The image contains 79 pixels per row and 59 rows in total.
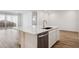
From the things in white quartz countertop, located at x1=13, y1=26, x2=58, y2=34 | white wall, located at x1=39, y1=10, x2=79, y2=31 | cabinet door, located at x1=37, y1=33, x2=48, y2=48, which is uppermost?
white wall, located at x1=39, y1=10, x2=79, y2=31

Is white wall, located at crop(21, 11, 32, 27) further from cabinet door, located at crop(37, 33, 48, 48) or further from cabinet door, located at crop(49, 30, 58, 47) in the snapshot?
cabinet door, located at crop(49, 30, 58, 47)

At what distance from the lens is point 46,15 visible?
1.71 m

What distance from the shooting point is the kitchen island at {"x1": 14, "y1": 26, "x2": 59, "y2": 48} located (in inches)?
66.9

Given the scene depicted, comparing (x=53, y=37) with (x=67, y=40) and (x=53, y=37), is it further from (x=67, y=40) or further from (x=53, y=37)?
(x=67, y=40)

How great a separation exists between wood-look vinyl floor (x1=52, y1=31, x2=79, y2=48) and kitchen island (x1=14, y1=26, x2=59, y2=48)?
3.5 inches

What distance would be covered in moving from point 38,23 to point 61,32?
496mm

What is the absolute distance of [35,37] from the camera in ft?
5.59

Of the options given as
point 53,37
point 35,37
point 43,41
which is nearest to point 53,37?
point 53,37

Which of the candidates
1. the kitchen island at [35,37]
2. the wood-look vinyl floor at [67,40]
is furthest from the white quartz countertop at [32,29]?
the wood-look vinyl floor at [67,40]

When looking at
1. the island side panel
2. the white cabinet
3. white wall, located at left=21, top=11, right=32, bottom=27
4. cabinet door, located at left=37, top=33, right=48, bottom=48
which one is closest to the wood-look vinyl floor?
the white cabinet
